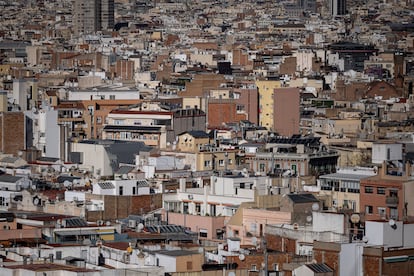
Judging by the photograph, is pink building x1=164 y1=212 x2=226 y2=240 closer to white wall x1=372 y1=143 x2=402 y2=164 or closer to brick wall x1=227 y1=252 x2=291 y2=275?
white wall x1=372 y1=143 x2=402 y2=164

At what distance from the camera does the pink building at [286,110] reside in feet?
205

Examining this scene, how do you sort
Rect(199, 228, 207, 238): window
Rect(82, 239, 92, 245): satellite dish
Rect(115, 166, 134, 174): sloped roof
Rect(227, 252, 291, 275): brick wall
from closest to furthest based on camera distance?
1. Rect(227, 252, 291, 275): brick wall
2. Rect(82, 239, 92, 245): satellite dish
3. Rect(199, 228, 207, 238): window
4. Rect(115, 166, 134, 174): sloped roof

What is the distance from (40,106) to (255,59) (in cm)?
4647

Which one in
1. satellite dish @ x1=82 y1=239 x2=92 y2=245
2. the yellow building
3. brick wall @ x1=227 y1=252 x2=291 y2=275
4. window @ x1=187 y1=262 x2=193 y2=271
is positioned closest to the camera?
window @ x1=187 y1=262 x2=193 y2=271

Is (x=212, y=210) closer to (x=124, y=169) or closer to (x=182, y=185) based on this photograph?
(x=182, y=185)

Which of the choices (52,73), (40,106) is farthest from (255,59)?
(40,106)

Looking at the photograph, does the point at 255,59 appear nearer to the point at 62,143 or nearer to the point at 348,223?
the point at 62,143

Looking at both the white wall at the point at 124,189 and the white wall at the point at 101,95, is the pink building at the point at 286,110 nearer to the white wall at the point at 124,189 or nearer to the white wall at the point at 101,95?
the white wall at the point at 101,95

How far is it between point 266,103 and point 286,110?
162cm

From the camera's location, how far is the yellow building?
209 feet

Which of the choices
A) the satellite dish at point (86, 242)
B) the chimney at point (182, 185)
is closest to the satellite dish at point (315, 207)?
the satellite dish at point (86, 242)

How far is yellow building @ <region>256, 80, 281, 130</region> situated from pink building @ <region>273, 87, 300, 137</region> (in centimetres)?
25

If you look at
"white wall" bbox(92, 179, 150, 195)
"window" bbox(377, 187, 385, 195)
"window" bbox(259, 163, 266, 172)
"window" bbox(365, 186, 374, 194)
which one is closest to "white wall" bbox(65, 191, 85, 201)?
"white wall" bbox(92, 179, 150, 195)

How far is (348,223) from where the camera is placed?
29.6m
